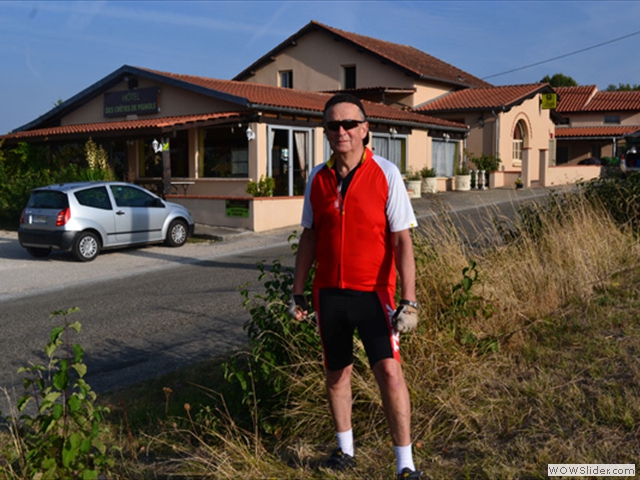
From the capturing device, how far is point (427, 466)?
3.58m

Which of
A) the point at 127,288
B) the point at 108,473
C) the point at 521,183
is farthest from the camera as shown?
the point at 521,183

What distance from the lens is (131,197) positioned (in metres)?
14.6

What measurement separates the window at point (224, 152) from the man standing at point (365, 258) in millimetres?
17178

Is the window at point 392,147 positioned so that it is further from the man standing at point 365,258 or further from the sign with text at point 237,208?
the man standing at point 365,258

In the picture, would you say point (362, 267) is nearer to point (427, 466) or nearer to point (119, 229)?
point (427, 466)

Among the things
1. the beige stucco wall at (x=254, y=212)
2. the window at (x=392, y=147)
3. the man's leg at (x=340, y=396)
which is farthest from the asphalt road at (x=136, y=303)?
the window at (x=392, y=147)

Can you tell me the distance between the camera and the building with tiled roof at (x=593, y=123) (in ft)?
161

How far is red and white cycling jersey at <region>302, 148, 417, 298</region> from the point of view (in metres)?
3.39

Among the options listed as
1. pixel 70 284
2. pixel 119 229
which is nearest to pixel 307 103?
pixel 119 229

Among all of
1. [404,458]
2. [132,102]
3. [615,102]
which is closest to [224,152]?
[132,102]

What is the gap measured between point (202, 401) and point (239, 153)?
637 inches

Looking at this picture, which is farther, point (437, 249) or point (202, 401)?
point (437, 249)

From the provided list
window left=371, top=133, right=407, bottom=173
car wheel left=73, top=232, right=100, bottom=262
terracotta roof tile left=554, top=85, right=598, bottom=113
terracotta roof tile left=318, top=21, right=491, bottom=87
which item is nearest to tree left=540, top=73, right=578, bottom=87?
terracotta roof tile left=554, top=85, right=598, bottom=113

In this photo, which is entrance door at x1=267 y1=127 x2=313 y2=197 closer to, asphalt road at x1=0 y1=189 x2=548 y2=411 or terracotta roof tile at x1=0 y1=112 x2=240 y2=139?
terracotta roof tile at x1=0 y1=112 x2=240 y2=139
